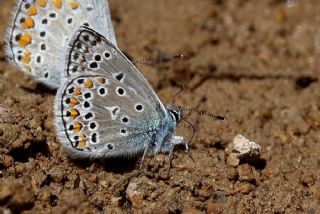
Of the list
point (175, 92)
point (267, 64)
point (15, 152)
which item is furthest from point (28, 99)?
point (267, 64)

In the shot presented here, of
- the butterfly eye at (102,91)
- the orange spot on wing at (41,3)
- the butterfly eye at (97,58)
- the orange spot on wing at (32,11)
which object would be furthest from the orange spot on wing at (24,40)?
the butterfly eye at (102,91)

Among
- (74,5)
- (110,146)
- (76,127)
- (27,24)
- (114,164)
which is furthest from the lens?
(27,24)

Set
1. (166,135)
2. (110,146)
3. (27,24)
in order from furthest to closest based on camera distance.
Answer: (27,24), (166,135), (110,146)

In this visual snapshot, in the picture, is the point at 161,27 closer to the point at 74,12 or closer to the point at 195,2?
the point at 195,2

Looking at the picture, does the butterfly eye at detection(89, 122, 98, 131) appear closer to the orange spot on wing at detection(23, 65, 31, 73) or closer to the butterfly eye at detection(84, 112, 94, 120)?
the butterfly eye at detection(84, 112, 94, 120)

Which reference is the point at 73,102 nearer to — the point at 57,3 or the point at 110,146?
the point at 110,146

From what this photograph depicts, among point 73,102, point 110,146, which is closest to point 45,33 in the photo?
point 73,102

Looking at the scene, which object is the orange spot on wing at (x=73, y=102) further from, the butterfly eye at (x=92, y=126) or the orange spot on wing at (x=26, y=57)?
the orange spot on wing at (x=26, y=57)

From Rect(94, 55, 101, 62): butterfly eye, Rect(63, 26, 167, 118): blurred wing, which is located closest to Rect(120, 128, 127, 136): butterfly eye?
Rect(63, 26, 167, 118): blurred wing
